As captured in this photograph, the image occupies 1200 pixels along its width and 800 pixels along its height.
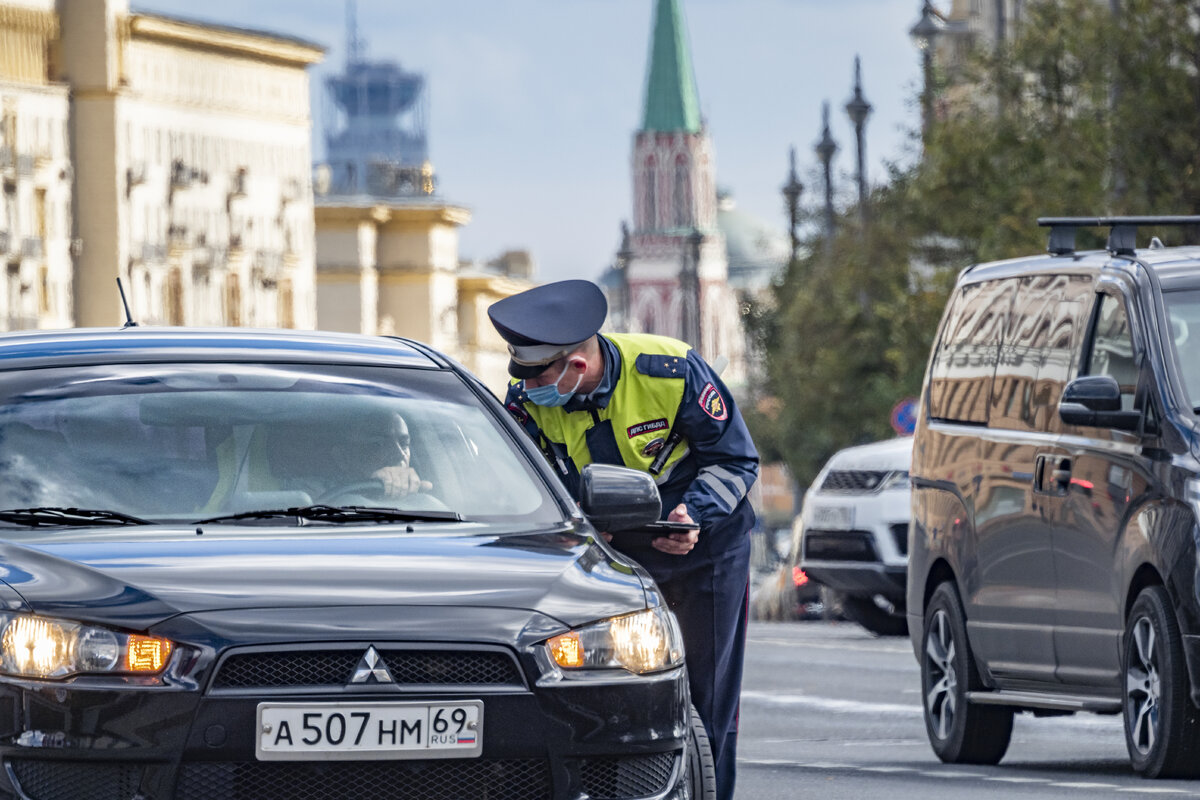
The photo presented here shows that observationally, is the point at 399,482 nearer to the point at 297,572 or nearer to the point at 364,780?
the point at 297,572

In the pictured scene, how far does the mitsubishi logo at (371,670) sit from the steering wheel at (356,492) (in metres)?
1.10

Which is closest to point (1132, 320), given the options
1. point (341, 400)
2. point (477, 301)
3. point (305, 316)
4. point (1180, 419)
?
point (1180, 419)

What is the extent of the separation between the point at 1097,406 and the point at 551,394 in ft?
10.1

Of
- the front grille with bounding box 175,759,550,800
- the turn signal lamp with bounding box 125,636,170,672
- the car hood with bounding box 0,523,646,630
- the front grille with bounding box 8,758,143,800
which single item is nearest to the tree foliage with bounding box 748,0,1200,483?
the car hood with bounding box 0,523,646,630

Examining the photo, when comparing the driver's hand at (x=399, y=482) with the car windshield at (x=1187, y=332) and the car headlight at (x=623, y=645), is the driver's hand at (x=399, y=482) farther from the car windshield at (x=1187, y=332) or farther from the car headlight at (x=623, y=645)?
the car windshield at (x=1187, y=332)

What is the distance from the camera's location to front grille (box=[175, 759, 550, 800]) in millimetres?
6680

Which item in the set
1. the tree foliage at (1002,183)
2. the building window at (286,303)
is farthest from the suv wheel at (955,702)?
the building window at (286,303)

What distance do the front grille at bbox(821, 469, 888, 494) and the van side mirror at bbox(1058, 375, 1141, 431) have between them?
1163 cm

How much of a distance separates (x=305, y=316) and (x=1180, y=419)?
124 metres

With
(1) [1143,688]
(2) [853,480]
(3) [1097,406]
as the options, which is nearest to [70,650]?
(3) [1097,406]

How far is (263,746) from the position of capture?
6664 millimetres

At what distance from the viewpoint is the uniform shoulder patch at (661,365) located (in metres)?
9.26

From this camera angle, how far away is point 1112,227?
12867 mm

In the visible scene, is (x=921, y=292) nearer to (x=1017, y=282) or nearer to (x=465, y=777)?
(x=1017, y=282)
